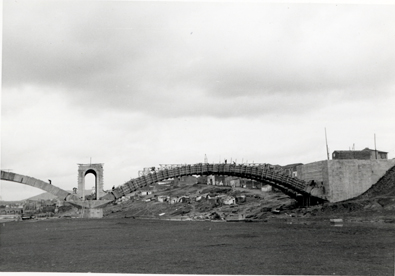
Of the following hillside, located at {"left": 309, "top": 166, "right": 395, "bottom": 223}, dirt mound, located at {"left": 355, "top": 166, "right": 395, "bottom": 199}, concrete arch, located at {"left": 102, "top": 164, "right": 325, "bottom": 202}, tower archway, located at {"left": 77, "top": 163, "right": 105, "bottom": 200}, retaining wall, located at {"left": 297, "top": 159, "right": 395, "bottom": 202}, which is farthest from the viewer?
tower archway, located at {"left": 77, "top": 163, "right": 105, "bottom": 200}

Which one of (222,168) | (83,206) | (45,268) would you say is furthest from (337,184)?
(45,268)

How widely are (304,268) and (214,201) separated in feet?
189

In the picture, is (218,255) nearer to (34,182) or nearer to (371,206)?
(371,206)

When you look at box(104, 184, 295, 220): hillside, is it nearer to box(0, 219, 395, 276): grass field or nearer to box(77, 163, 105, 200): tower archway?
box(77, 163, 105, 200): tower archway

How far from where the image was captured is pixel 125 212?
92.3 metres

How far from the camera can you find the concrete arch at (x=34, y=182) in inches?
1933

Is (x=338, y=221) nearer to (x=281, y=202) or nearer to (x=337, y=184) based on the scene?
(x=337, y=184)

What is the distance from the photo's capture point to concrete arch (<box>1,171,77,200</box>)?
49.1 m

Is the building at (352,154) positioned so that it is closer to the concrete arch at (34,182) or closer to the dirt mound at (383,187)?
the dirt mound at (383,187)

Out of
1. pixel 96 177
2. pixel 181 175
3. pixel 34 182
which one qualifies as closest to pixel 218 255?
pixel 181 175

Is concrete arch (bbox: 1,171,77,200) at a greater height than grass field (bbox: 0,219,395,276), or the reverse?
concrete arch (bbox: 1,171,77,200)

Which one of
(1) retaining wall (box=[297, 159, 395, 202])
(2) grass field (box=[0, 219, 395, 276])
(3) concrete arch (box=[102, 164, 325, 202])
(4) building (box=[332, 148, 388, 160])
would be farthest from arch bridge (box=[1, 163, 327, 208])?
(2) grass field (box=[0, 219, 395, 276])

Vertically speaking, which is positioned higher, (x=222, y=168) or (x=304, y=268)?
(x=222, y=168)

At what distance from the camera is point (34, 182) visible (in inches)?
1992
